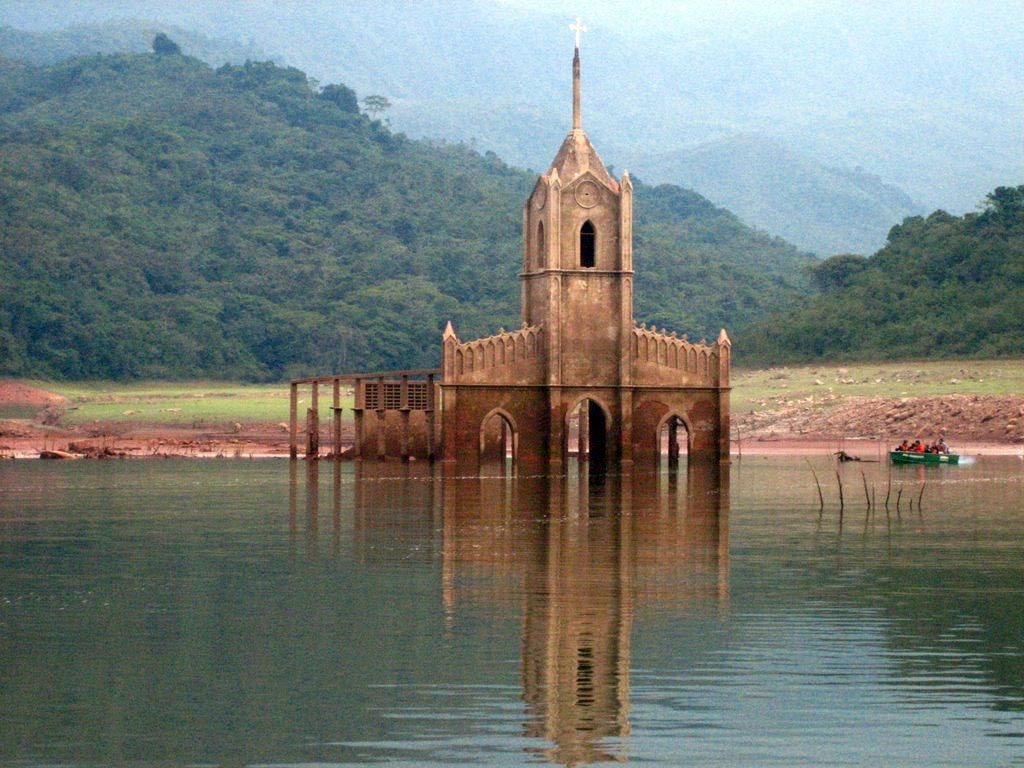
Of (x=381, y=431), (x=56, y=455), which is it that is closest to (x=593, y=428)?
(x=381, y=431)

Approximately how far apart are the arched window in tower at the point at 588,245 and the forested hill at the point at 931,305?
44.7 metres

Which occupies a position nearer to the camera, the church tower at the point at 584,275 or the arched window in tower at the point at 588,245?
the church tower at the point at 584,275

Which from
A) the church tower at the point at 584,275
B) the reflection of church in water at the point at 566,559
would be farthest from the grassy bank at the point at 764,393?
the reflection of church in water at the point at 566,559

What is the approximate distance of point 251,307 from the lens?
143750mm

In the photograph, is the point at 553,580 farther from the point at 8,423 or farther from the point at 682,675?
the point at 8,423

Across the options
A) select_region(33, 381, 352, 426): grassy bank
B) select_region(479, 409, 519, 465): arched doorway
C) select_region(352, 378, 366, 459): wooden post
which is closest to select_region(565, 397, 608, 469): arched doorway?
select_region(479, 409, 519, 465): arched doorway

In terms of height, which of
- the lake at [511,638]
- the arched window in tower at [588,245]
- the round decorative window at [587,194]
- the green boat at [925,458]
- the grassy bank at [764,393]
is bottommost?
the lake at [511,638]

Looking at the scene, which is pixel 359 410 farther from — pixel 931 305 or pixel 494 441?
pixel 931 305

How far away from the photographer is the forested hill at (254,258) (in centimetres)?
13150

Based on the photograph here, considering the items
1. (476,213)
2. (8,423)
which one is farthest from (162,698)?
(476,213)

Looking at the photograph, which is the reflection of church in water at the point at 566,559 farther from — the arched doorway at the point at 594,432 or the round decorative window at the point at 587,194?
the round decorative window at the point at 587,194

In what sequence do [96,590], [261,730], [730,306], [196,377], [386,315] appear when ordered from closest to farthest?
[261,730], [96,590], [196,377], [386,315], [730,306]

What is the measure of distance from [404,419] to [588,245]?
8.88 meters

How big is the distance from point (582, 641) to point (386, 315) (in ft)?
390
